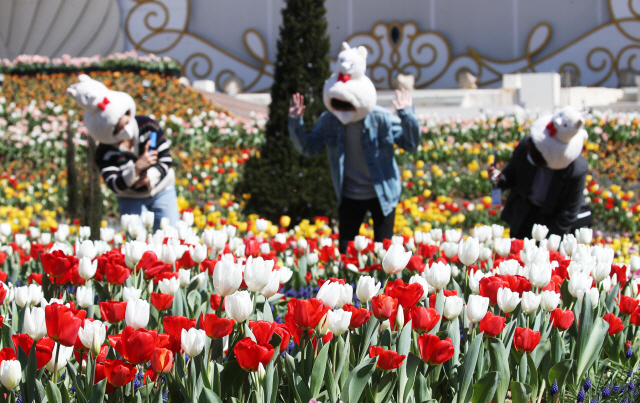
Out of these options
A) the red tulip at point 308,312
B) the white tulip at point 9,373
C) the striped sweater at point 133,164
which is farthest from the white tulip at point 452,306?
the striped sweater at point 133,164

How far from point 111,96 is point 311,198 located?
255 cm

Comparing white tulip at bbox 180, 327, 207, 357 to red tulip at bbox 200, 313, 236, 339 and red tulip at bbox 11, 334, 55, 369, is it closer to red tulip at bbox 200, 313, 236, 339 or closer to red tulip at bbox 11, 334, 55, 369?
red tulip at bbox 200, 313, 236, 339

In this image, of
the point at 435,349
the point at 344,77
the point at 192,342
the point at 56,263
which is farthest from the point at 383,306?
the point at 344,77

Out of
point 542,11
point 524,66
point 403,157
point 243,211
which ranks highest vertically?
point 542,11

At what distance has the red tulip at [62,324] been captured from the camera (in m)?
1.21

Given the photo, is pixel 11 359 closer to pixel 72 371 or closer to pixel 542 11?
pixel 72 371

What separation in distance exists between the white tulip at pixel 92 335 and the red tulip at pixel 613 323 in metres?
1.23

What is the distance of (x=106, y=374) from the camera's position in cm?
115

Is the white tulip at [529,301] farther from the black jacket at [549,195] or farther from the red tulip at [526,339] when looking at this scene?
the black jacket at [549,195]

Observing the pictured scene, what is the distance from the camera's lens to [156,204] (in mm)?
3541

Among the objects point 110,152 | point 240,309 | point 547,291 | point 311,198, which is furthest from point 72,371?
point 311,198

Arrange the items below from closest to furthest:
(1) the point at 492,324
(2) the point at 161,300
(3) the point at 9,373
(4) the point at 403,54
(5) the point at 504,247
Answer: (3) the point at 9,373
(1) the point at 492,324
(2) the point at 161,300
(5) the point at 504,247
(4) the point at 403,54

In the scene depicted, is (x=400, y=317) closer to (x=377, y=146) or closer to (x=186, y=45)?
(x=377, y=146)

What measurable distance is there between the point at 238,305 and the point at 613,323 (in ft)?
3.20
